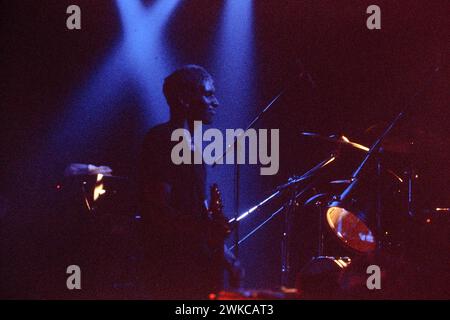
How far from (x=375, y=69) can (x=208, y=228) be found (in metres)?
3.08

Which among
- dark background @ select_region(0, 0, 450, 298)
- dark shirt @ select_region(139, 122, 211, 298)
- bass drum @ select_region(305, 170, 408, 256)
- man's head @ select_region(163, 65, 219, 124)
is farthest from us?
dark background @ select_region(0, 0, 450, 298)

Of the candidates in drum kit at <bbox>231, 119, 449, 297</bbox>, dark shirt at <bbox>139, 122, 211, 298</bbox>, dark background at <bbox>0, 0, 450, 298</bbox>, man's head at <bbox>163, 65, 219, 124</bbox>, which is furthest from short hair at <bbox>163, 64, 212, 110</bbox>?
dark background at <bbox>0, 0, 450, 298</bbox>

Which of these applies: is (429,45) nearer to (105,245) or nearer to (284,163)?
(284,163)

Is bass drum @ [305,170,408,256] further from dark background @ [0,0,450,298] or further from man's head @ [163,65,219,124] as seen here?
man's head @ [163,65,219,124]

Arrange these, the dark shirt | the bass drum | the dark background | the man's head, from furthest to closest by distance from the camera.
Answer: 1. the dark background
2. the bass drum
3. the man's head
4. the dark shirt

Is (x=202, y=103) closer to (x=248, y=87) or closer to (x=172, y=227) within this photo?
(x=172, y=227)

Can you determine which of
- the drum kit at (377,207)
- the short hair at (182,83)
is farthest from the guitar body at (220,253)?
the drum kit at (377,207)

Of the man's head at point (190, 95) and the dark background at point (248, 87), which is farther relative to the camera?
the dark background at point (248, 87)

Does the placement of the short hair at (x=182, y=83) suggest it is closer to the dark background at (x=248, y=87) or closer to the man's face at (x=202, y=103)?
the man's face at (x=202, y=103)

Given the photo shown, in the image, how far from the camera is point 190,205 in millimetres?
2840

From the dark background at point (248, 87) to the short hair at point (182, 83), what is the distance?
1710 millimetres

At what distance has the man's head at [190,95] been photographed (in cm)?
312

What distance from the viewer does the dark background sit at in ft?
15.9

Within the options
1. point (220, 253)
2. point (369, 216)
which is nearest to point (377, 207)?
point (369, 216)
